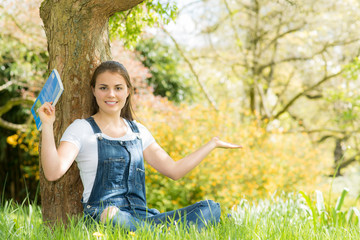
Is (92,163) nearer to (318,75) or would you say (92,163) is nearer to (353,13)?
Result: (353,13)

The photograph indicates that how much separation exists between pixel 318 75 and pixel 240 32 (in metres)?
2.71

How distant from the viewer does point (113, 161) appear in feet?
7.34

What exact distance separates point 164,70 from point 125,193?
23.6 ft

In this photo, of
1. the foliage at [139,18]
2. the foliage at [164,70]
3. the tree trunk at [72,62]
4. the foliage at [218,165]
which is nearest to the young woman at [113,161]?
the tree trunk at [72,62]

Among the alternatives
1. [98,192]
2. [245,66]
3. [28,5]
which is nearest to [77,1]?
[98,192]

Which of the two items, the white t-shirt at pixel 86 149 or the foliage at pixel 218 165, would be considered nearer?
the white t-shirt at pixel 86 149

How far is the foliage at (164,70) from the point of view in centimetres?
917

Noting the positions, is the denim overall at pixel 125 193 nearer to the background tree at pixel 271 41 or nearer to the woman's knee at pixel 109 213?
the woman's knee at pixel 109 213

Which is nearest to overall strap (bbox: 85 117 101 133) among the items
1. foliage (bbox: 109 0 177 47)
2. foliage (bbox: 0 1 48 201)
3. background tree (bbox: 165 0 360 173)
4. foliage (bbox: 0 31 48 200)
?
foliage (bbox: 109 0 177 47)

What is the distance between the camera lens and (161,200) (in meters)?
5.22

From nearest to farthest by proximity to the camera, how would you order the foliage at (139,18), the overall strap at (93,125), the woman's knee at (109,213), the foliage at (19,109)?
the woman's knee at (109,213) → the overall strap at (93,125) → the foliage at (139,18) → the foliage at (19,109)

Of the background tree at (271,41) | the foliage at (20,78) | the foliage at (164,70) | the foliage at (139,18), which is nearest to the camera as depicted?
the foliage at (139,18)

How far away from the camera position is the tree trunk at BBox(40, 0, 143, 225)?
2.49 meters

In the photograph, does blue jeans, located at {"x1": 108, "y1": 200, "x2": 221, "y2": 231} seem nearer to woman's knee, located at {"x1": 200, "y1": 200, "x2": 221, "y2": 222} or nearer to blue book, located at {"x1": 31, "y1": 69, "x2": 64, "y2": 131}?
woman's knee, located at {"x1": 200, "y1": 200, "x2": 221, "y2": 222}
